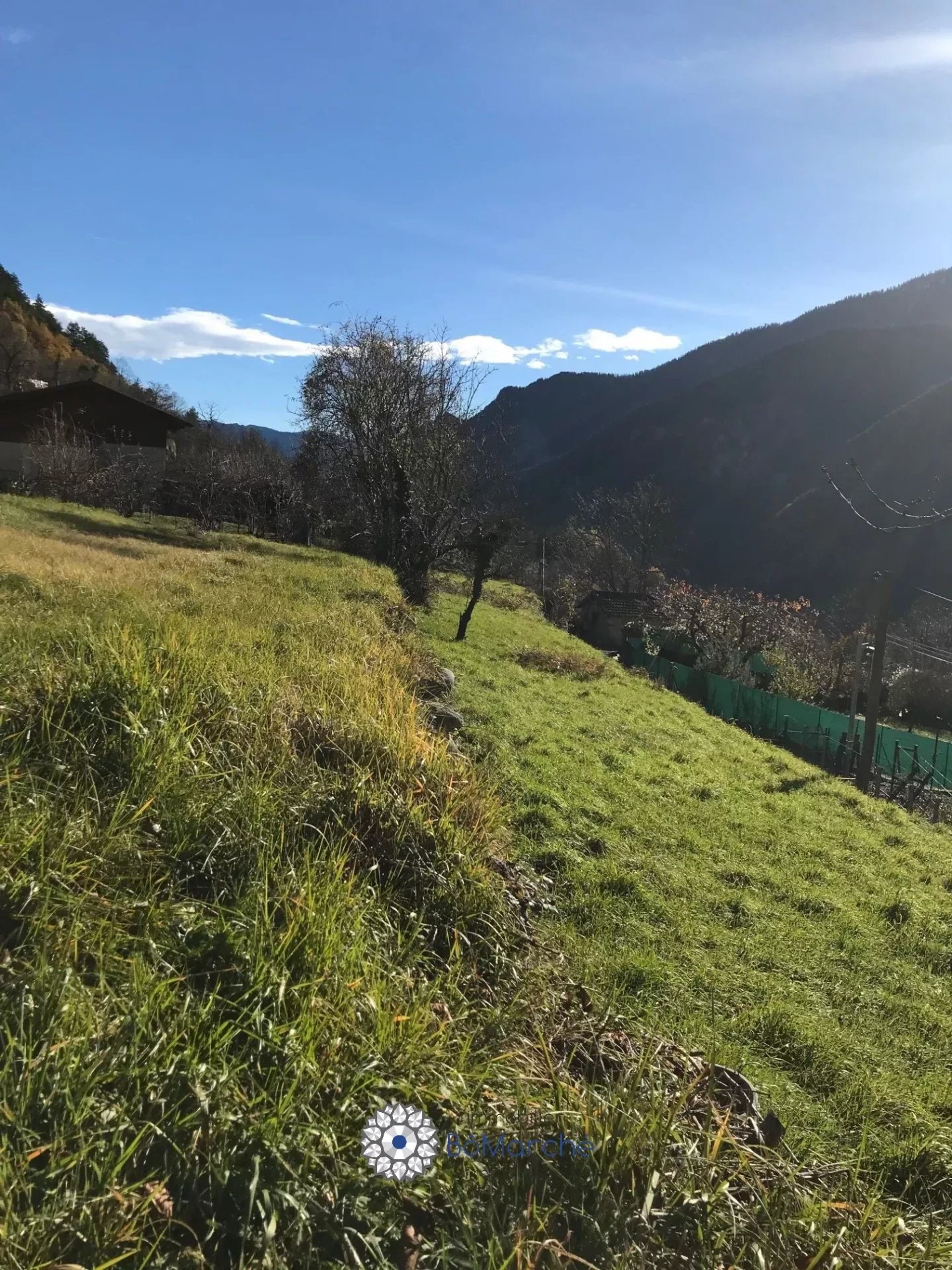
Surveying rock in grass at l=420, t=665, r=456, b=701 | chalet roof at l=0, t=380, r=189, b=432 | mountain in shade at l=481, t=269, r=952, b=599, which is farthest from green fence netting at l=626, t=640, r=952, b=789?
mountain in shade at l=481, t=269, r=952, b=599

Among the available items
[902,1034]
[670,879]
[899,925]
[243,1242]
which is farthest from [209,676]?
[899,925]

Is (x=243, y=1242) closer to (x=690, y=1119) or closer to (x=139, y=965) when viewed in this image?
(x=139, y=965)

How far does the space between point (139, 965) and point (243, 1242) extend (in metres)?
0.80

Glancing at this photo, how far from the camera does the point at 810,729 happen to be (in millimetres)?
17344

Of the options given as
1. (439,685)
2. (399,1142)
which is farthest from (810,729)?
(399,1142)

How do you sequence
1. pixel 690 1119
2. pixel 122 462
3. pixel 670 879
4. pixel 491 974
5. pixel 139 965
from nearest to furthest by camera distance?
pixel 139 965, pixel 690 1119, pixel 491 974, pixel 670 879, pixel 122 462

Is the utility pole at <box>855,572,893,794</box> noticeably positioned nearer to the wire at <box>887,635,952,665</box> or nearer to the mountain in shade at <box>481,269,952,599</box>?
the wire at <box>887,635,952,665</box>

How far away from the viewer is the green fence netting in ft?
50.3

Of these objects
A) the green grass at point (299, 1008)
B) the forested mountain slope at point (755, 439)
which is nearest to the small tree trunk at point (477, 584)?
the green grass at point (299, 1008)

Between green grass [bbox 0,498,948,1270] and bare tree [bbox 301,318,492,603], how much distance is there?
13316 mm

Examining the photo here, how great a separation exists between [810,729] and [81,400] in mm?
26133

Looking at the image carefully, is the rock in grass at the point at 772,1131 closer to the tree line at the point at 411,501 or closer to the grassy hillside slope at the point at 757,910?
the grassy hillside slope at the point at 757,910

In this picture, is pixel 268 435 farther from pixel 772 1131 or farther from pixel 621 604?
pixel 772 1131

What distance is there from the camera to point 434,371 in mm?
21766
